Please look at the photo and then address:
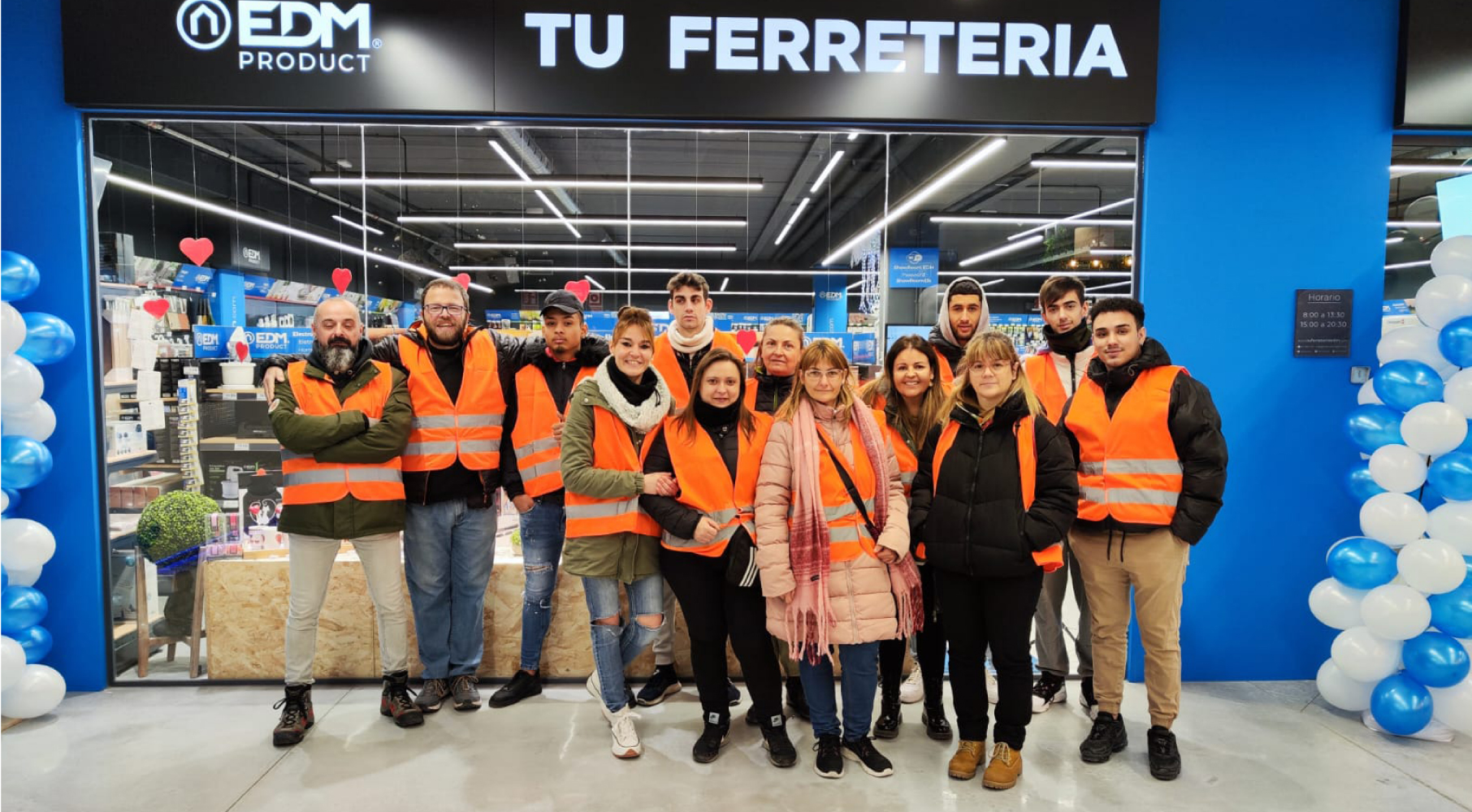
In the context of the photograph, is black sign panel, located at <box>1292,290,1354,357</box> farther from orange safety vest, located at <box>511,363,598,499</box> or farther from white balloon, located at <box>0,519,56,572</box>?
white balloon, located at <box>0,519,56,572</box>

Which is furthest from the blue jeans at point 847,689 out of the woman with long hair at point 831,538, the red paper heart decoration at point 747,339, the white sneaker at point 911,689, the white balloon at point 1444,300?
the white balloon at point 1444,300

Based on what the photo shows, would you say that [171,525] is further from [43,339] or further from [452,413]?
[452,413]

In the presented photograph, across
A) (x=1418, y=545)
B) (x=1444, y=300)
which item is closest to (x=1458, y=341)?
(x=1444, y=300)

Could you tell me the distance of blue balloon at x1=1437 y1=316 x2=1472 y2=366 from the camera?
2785 millimetres

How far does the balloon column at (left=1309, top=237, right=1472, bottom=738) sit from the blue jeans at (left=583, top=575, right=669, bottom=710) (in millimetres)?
2787

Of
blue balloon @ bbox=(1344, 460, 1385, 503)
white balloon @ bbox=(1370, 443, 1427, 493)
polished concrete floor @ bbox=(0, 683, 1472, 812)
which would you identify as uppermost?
white balloon @ bbox=(1370, 443, 1427, 493)

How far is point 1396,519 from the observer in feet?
9.41

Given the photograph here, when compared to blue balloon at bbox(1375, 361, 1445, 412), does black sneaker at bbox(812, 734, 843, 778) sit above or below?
below

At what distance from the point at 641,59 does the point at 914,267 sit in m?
1.98

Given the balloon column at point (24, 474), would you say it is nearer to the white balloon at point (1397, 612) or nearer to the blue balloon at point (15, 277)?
the blue balloon at point (15, 277)

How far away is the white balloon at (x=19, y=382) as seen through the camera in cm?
279

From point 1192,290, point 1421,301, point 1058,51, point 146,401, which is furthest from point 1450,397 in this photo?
point 146,401

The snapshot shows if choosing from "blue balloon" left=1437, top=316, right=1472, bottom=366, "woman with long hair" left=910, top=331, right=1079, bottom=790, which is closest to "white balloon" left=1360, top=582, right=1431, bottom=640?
"blue balloon" left=1437, top=316, right=1472, bottom=366

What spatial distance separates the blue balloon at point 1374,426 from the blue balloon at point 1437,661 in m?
0.77
